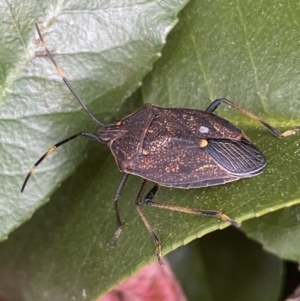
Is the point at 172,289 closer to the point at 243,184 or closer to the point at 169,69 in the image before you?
the point at 243,184

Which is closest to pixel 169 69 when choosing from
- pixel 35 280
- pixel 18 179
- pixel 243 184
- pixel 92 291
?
pixel 243 184

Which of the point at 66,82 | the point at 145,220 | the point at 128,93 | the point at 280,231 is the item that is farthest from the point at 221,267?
the point at 66,82

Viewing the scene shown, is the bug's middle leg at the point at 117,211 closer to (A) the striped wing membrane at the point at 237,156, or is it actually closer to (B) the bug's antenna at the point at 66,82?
(B) the bug's antenna at the point at 66,82

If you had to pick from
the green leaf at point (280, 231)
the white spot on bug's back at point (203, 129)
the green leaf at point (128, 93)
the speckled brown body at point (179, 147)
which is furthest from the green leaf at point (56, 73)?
the green leaf at point (280, 231)

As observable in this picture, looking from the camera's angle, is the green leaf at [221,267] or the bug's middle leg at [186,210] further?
the green leaf at [221,267]

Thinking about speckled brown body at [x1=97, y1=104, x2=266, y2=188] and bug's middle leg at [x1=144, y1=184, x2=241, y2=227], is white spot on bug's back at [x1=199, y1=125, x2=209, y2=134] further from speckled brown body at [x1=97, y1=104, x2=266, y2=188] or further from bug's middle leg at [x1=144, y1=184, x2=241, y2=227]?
bug's middle leg at [x1=144, y1=184, x2=241, y2=227]

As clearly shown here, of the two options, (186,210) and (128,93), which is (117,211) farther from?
(128,93)

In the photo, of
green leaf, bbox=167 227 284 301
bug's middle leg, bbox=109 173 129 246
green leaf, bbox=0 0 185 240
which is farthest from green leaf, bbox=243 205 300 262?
green leaf, bbox=0 0 185 240
